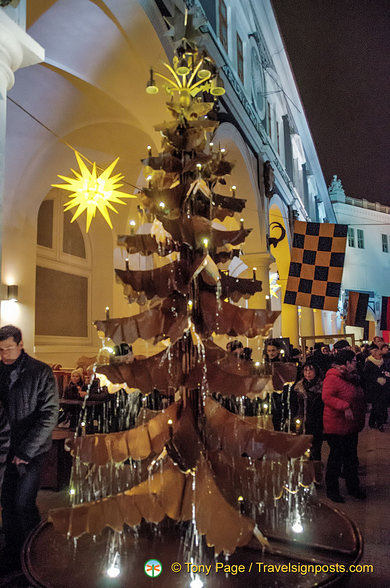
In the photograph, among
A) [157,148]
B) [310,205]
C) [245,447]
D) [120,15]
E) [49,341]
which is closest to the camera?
[245,447]

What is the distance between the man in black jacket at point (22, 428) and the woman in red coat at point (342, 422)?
3197 mm

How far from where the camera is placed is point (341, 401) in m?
5.14

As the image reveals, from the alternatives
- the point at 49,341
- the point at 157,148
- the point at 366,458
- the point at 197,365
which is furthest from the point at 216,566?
the point at 49,341

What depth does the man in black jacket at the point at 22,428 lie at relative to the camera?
344cm

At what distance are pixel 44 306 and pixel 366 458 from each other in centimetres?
819

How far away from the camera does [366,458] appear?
23.4 feet

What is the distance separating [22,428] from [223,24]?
11.2 meters

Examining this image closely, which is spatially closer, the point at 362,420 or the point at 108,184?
the point at 362,420

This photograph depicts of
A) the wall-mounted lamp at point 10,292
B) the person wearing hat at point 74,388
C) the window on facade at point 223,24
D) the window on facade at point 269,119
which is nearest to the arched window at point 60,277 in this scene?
the wall-mounted lamp at point 10,292

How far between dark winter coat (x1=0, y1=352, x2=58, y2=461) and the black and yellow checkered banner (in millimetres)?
8525

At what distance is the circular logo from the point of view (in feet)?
7.89

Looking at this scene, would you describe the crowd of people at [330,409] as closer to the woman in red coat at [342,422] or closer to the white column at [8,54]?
the woman in red coat at [342,422]

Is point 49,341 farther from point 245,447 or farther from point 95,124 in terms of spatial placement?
point 245,447

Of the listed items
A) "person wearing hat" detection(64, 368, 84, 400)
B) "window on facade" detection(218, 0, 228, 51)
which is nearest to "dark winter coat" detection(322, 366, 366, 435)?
"person wearing hat" detection(64, 368, 84, 400)
